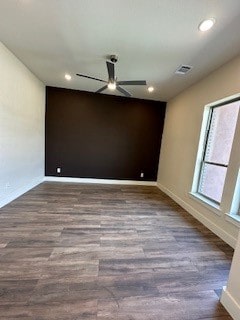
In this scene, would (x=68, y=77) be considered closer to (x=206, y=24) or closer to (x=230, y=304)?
(x=206, y=24)

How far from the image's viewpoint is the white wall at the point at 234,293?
4.42ft

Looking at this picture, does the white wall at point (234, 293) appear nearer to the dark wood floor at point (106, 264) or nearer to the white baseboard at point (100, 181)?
the dark wood floor at point (106, 264)

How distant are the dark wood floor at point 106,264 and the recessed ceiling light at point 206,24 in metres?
2.77

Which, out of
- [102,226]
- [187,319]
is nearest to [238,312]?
[187,319]

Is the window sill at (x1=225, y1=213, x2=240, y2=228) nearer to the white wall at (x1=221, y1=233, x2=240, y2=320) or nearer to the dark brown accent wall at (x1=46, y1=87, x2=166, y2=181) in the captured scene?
the white wall at (x1=221, y1=233, x2=240, y2=320)

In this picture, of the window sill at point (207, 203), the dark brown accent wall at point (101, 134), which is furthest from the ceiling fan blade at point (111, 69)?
the window sill at point (207, 203)

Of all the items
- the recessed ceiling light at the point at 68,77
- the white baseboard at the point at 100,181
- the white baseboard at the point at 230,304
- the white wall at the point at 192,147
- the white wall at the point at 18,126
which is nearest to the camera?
the white baseboard at the point at 230,304

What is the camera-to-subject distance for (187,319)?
4.37 feet

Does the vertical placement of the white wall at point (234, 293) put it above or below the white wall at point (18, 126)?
below

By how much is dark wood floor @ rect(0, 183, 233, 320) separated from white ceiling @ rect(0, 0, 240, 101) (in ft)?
9.05

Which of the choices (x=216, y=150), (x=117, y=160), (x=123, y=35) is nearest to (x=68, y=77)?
(x=123, y=35)

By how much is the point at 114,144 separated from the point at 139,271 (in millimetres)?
3975

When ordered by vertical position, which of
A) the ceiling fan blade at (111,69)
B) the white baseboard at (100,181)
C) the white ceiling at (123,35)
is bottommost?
the white baseboard at (100,181)

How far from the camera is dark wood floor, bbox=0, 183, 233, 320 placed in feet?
4.54
